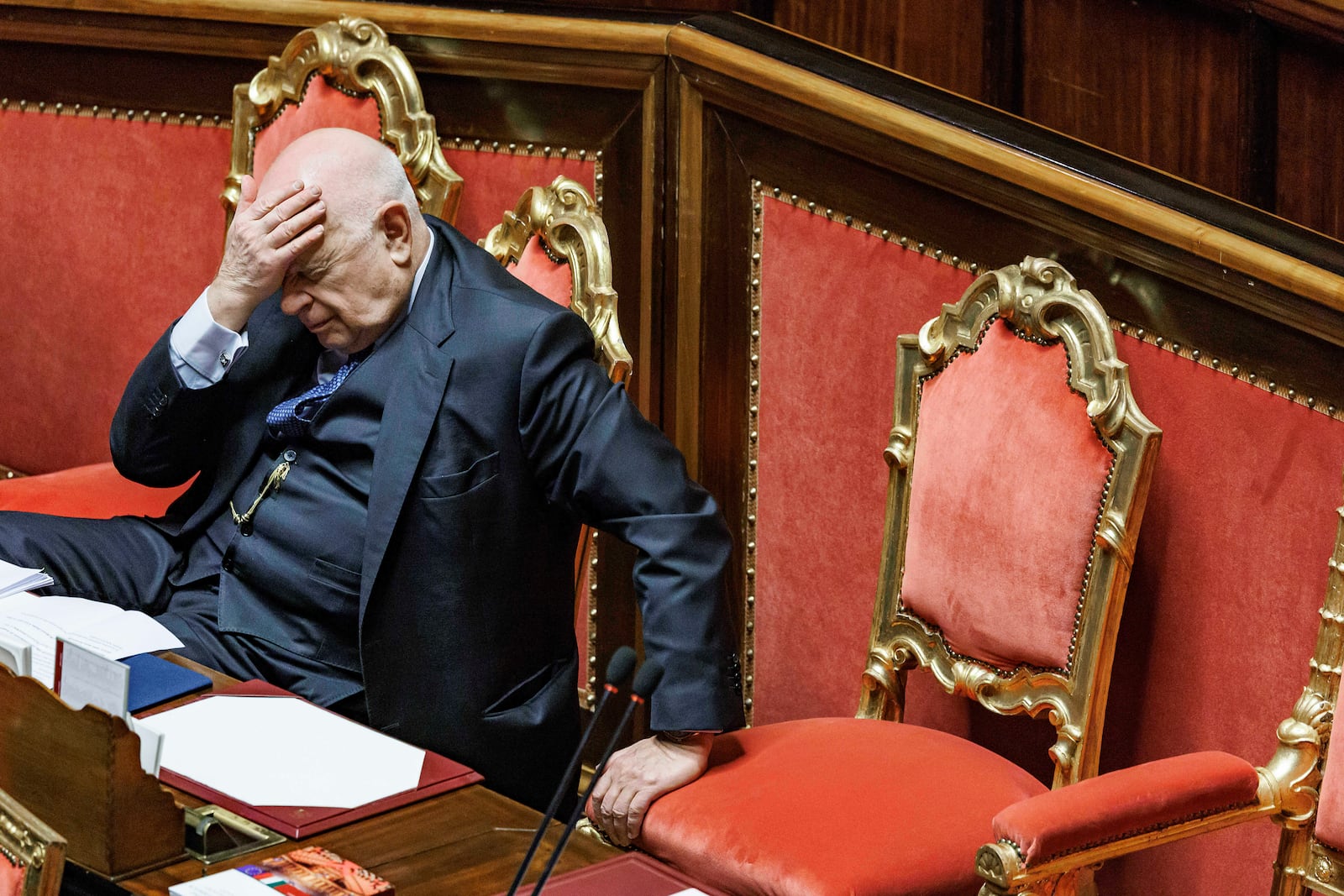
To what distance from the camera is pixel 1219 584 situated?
7.88ft

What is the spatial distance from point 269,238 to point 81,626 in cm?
56

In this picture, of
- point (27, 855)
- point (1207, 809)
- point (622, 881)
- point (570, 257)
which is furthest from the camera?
point (570, 257)

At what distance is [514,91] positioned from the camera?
3348mm

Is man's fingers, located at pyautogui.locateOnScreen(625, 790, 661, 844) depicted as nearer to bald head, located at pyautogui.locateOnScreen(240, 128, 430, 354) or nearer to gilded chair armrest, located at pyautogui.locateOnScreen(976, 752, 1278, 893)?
gilded chair armrest, located at pyautogui.locateOnScreen(976, 752, 1278, 893)

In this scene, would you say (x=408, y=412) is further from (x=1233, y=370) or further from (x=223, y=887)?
(x=1233, y=370)

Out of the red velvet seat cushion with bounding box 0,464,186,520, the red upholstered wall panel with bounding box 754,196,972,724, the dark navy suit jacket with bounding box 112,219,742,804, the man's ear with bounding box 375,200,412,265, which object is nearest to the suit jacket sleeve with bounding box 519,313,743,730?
the dark navy suit jacket with bounding box 112,219,742,804

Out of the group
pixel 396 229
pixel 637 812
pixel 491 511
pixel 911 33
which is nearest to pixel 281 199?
pixel 396 229

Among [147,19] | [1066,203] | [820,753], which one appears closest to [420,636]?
[820,753]

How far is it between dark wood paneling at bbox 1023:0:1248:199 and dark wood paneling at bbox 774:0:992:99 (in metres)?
0.12

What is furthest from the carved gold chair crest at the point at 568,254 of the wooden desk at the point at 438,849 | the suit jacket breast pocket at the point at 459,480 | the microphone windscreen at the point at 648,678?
the microphone windscreen at the point at 648,678

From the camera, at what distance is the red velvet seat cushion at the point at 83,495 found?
3.15 meters

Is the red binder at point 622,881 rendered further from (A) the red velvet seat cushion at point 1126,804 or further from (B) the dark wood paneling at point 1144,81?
(B) the dark wood paneling at point 1144,81

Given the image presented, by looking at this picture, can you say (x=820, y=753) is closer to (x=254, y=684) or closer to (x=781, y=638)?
(x=254, y=684)

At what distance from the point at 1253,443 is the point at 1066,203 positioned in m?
0.44
